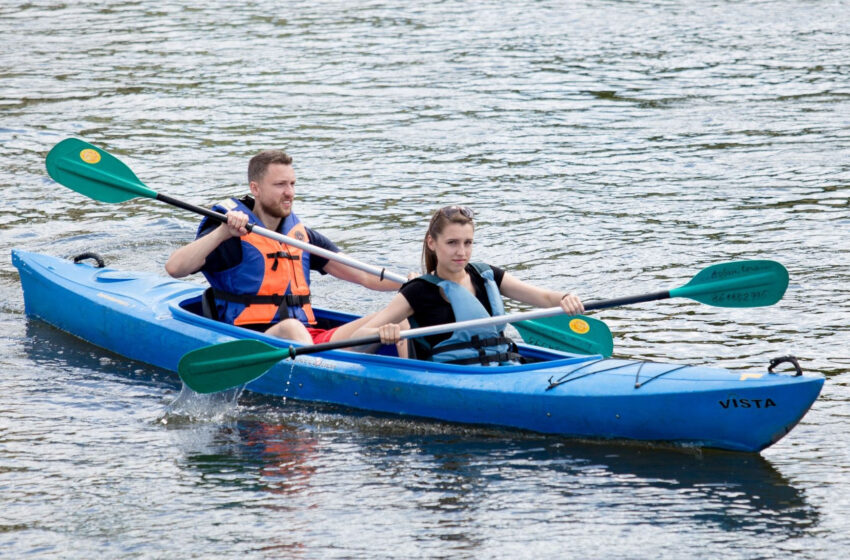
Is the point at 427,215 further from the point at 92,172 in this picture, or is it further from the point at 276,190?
the point at 276,190

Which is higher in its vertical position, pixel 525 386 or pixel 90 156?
pixel 90 156

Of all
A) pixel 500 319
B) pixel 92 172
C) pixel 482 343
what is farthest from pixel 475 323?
pixel 92 172

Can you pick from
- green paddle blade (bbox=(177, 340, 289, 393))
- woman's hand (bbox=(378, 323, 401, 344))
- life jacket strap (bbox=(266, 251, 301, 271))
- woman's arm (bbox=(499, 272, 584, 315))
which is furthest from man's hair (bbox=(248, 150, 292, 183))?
woman's arm (bbox=(499, 272, 584, 315))

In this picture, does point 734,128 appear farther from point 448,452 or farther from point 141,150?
point 448,452

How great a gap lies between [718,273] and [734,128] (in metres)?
5.97

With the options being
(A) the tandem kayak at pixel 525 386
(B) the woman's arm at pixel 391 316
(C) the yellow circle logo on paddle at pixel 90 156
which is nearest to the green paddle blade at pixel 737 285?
(A) the tandem kayak at pixel 525 386

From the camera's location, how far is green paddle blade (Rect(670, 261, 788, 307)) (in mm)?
5129

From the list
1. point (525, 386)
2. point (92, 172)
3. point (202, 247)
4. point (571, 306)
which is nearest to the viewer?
point (571, 306)

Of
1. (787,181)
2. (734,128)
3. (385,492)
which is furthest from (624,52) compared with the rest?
(385,492)

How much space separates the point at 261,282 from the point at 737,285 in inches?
85.3

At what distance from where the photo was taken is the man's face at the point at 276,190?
5879 mm

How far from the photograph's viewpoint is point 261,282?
598 centimetres

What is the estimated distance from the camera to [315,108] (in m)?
12.2

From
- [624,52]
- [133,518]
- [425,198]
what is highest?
[624,52]
